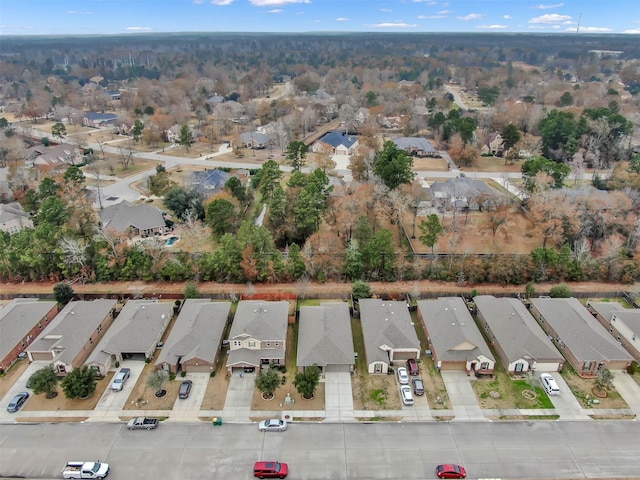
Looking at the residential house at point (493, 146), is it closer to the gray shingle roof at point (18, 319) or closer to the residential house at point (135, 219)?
the residential house at point (135, 219)

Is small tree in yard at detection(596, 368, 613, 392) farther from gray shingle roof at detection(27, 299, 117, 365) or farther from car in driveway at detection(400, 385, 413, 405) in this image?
gray shingle roof at detection(27, 299, 117, 365)

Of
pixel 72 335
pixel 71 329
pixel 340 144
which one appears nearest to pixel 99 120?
pixel 340 144

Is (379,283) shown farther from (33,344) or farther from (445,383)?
(33,344)

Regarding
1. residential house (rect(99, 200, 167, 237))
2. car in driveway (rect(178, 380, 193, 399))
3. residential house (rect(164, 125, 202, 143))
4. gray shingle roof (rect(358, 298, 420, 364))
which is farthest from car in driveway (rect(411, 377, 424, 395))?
residential house (rect(164, 125, 202, 143))

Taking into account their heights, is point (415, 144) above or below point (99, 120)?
below

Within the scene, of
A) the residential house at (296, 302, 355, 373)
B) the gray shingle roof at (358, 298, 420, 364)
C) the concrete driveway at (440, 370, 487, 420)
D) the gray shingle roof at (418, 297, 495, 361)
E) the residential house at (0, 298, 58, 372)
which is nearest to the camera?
the concrete driveway at (440, 370, 487, 420)

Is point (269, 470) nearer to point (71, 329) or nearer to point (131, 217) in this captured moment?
point (71, 329)

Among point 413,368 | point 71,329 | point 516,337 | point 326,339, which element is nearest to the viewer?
point 413,368

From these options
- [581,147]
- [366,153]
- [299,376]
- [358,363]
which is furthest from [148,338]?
[581,147]
